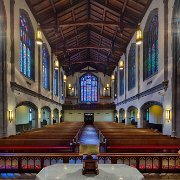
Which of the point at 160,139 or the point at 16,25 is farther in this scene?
the point at 16,25

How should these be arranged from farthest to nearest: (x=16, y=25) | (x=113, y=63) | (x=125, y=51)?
(x=113, y=63)
(x=125, y=51)
(x=16, y=25)

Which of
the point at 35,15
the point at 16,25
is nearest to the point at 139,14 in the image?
the point at 35,15

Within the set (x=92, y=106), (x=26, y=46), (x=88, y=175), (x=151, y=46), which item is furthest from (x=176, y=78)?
(x=92, y=106)

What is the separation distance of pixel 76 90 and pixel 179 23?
26198 mm

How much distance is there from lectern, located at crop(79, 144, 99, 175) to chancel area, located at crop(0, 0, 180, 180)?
15 mm

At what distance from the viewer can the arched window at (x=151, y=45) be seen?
13.5 metres

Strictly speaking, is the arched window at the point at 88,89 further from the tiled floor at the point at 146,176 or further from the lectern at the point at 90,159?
the lectern at the point at 90,159

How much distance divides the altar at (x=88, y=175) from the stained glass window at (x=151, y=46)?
10.5m

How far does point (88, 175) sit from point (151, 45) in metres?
12.6

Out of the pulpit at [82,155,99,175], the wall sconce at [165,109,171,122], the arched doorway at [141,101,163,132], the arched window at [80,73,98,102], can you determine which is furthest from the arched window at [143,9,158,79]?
the arched window at [80,73,98,102]

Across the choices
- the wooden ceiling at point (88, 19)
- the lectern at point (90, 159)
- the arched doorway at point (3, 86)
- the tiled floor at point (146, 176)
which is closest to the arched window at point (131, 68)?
the wooden ceiling at point (88, 19)

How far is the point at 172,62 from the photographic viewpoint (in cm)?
1015

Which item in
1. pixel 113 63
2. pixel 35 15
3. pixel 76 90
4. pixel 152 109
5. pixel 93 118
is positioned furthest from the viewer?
pixel 76 90

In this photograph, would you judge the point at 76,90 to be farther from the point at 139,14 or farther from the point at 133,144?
the point at 133,144
